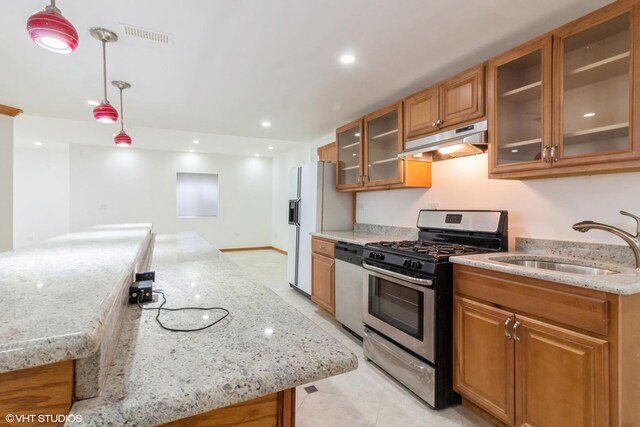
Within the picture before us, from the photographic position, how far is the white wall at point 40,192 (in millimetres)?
7062

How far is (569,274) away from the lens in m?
1.43

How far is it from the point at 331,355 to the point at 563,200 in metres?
2.03

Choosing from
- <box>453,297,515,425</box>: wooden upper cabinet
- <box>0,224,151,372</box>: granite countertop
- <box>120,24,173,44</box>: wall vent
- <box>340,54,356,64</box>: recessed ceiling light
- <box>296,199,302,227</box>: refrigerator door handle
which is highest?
<box>120,24,173,44</box>: wall vent

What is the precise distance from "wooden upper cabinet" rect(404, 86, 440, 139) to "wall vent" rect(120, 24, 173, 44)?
1.95 meters

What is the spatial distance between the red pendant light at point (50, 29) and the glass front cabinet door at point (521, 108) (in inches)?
91.9

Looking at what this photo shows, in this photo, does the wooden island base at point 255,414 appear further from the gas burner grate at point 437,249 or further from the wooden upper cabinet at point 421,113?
the wooden upper cabinet at point 421,113

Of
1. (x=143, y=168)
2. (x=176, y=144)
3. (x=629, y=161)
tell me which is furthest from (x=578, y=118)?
(x=143, y=168)

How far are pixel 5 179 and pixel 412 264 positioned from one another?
5.00 meters

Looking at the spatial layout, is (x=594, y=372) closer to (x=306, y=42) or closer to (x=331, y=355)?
(x=331, y=355)

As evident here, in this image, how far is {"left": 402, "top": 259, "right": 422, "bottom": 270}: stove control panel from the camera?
203cm

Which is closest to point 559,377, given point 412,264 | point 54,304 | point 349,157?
point 412,264

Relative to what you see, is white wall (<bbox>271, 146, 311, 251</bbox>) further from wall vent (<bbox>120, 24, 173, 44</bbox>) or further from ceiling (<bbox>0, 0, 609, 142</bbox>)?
wall vent (<bbox>120, 24, 173, 44</bbox>)

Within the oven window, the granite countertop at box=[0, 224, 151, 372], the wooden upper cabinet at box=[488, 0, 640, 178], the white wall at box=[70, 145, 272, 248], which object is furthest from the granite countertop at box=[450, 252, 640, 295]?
the white wall at box=[70, 145, 272, 248]

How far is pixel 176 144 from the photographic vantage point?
21.8 feet
